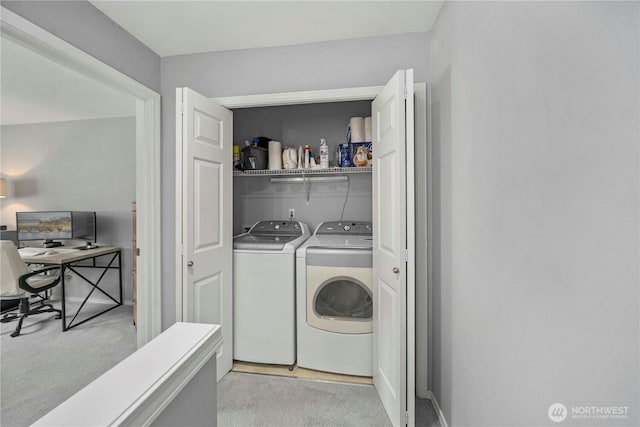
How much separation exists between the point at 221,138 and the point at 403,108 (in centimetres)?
135

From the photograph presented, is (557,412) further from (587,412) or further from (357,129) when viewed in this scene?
(357,129)

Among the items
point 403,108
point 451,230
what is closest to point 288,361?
point 451,230

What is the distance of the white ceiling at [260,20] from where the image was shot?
168 cm

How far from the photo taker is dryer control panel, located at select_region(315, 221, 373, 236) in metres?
2.68

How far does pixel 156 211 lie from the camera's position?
87.4 inches

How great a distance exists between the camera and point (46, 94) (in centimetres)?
312

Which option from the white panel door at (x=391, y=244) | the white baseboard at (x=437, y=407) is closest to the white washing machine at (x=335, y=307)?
the white panel door at (x=391, y=244)

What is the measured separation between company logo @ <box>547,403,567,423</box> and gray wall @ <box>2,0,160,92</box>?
2536mm

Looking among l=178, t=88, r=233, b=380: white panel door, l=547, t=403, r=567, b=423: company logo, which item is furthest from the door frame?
l=547, t=403, r=567, b=423: company logo

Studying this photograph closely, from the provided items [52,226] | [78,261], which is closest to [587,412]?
[78,261]

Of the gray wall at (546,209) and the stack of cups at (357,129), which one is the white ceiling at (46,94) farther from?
the gray wall at (546,209)

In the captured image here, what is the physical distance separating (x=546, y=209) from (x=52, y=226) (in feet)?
16.3

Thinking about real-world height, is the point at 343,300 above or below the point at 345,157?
below

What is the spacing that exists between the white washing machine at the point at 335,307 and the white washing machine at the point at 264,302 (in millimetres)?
83
